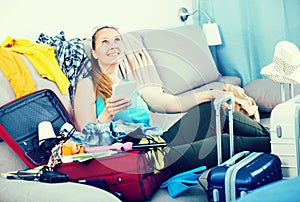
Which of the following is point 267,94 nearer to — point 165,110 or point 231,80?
point 231,80

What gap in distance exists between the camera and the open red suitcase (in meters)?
1.72

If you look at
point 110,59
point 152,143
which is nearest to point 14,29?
point 110,59

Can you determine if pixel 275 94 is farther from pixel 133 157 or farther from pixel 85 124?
pixel 133 157

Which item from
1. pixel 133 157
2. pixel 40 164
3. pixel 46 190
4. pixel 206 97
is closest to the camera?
pixel 46 190

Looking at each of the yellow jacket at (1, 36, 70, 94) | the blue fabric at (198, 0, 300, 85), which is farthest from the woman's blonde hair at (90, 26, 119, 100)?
the blue fabric at (198, 0, 300, 85)

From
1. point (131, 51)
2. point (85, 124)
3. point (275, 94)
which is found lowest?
point (275, 94)

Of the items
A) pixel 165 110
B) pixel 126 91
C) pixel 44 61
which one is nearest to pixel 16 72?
pixel 44 61

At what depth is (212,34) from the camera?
3457 mm

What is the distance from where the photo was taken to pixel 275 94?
2.85m

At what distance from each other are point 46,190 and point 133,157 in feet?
1.03

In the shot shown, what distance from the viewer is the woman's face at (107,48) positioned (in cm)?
233

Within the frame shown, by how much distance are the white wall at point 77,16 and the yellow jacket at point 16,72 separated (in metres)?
0.34

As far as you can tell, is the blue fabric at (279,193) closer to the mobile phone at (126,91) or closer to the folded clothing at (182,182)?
the folded clothing at (182,182)

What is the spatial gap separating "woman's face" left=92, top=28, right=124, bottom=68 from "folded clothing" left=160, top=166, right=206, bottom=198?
668 mm
